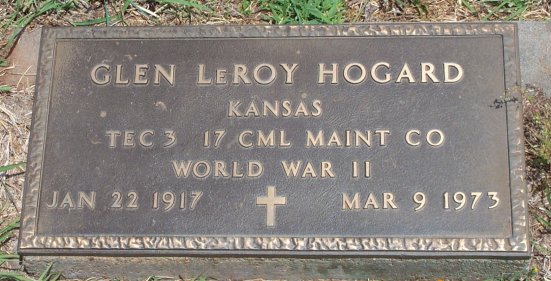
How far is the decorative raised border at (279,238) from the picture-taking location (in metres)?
2.73

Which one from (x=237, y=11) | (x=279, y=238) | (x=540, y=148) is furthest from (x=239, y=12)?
(x=540, y=148)

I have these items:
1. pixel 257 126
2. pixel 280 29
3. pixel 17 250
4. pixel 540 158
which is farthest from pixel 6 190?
pixel 540 158

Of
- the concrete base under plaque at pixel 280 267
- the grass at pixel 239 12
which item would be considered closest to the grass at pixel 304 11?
the grass at pixel 239 12

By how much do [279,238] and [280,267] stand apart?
0.16 m

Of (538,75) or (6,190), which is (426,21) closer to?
(538,75)

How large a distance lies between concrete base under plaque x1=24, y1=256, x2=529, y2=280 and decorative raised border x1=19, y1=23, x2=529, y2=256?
0.07 m

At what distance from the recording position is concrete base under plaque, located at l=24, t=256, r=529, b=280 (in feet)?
9.12

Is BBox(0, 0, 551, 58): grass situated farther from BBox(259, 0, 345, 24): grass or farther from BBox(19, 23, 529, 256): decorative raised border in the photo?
BBox(19, 23, 529, 256): decorative raised border

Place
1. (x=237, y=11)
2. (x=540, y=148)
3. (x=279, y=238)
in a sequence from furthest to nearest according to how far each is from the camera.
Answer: (x=237, y=11), (x=540, y=148), (x=279, y=238)

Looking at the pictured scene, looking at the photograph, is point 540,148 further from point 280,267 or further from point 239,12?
point 239,12

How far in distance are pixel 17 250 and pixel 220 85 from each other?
1166mm

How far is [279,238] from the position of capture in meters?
2.77

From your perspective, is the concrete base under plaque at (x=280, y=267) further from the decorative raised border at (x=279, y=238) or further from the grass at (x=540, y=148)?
the grass at (x=540, y=148)

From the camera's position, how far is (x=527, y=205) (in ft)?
9.09
